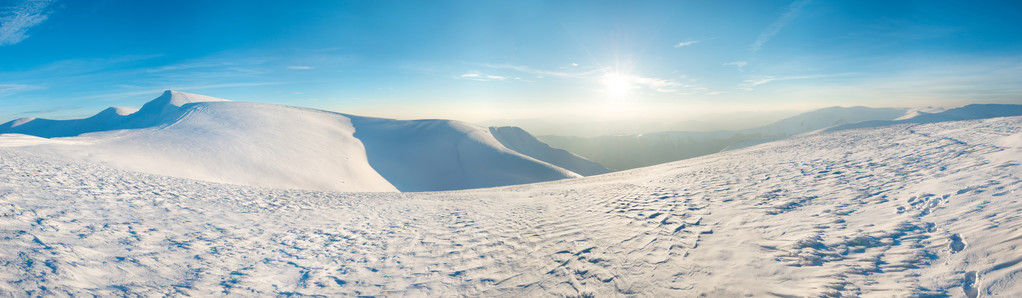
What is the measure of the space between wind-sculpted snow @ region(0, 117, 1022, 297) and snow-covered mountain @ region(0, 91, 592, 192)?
10.1m

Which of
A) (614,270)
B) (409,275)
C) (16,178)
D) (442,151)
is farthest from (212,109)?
(614,270)

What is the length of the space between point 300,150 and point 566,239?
113 ft

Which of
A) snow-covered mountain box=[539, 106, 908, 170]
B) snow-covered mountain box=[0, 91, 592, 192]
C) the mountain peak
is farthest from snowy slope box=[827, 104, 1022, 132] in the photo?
the mountain peak

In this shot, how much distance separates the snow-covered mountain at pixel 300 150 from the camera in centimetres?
2001

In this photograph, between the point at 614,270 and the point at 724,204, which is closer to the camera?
the point at 614,270

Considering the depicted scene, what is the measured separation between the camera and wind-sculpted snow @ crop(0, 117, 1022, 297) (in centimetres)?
452

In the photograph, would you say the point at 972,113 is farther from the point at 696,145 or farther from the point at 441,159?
the point at 696,145

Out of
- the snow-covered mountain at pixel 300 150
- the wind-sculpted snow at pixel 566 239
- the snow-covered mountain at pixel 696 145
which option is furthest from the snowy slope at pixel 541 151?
the snow-covered mountain at pixel 696 145

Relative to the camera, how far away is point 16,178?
9328 millimetres

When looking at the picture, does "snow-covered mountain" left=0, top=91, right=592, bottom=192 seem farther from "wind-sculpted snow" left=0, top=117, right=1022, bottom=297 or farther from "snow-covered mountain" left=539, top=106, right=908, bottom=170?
"snow-covered mountain" left=539, top=106, right=908, bottom=170

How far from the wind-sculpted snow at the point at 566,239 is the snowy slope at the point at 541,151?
2314 inches

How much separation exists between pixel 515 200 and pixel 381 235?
226 inches

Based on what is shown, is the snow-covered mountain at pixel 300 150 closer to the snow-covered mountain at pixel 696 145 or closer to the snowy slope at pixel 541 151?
the snowy slope at pixel 541 151

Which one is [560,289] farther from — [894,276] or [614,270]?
[894,276]
